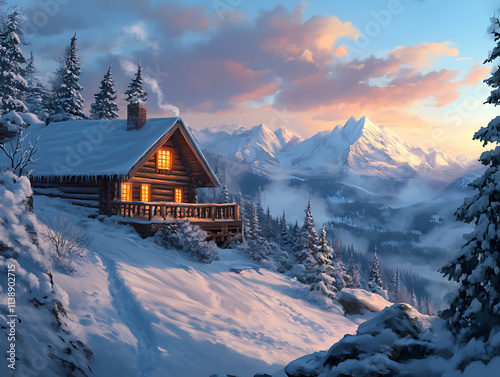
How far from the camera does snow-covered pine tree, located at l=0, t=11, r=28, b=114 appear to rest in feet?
112

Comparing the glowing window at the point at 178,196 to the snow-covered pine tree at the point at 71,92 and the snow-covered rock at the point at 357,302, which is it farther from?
the snow-covered pine tree at the point at 71,92

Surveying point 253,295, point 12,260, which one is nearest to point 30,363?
point 12,260

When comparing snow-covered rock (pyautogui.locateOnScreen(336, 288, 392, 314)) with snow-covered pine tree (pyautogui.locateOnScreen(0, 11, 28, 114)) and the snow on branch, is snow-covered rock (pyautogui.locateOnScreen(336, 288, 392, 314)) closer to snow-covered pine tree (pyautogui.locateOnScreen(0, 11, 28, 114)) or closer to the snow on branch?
the snow on branch

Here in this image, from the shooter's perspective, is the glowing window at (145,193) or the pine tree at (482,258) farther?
the glowing window at (145,193)

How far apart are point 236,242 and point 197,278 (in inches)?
336

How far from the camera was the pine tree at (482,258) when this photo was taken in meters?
5.95

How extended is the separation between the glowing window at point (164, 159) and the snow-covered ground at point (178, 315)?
6.64 m

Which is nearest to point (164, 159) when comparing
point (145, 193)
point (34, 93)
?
point (145, 193)

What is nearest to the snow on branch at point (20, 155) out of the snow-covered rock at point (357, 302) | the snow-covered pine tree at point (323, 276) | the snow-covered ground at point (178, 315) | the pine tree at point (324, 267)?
the snow-covered ground at point (178, 315)

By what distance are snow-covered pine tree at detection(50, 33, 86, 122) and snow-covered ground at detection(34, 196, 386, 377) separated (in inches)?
1005

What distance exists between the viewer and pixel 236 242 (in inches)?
869

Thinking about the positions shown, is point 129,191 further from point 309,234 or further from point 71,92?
point 309,234

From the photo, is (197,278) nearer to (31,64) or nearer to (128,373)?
(128,373)

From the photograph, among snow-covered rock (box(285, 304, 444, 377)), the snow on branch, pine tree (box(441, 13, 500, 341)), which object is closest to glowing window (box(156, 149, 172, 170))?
the snow on branch
